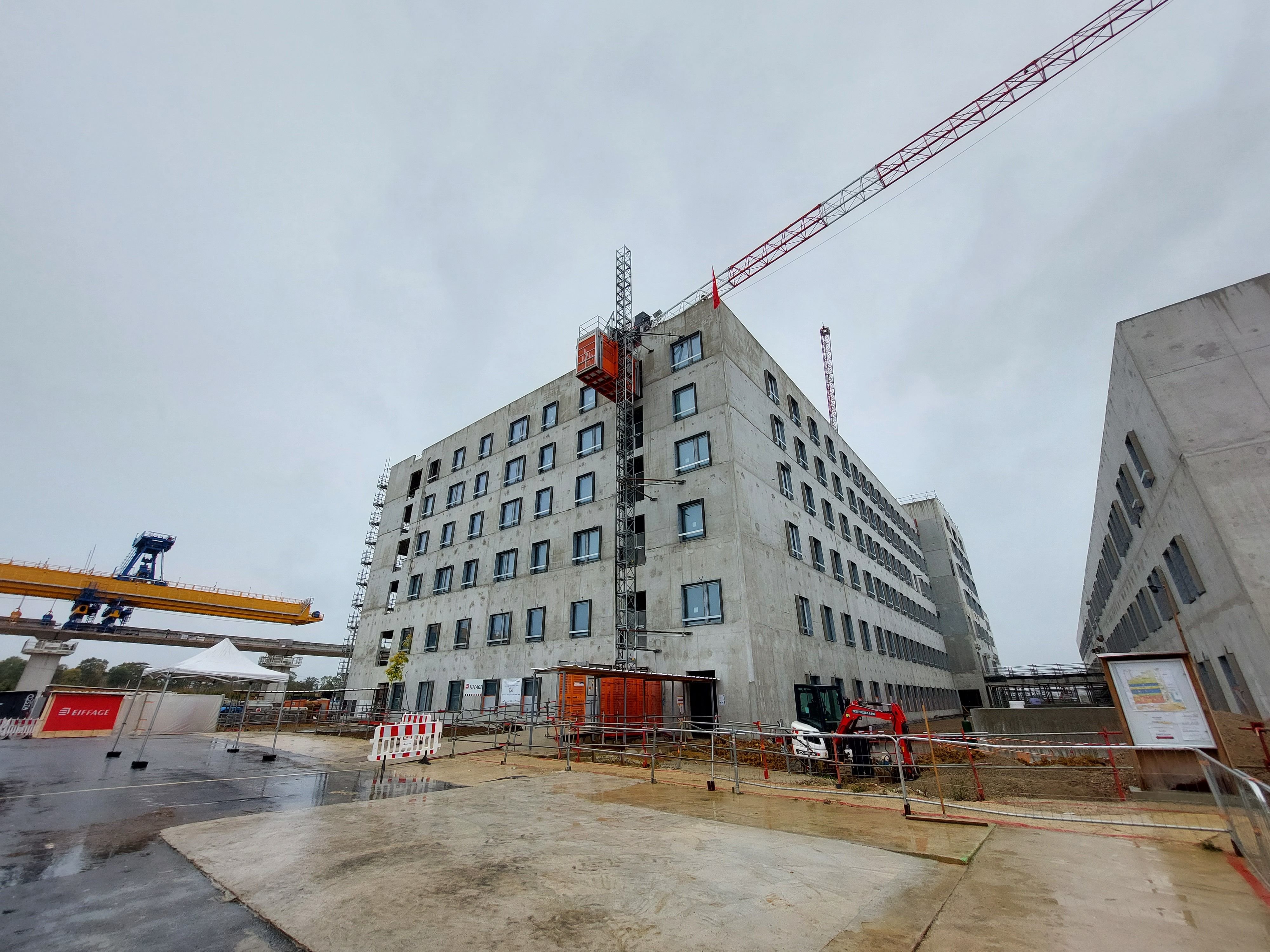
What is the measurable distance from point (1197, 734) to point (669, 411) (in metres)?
21.3

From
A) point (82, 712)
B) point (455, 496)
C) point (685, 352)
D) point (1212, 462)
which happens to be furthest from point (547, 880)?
point (455, 496)

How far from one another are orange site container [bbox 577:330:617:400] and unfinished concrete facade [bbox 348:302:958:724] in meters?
1.73

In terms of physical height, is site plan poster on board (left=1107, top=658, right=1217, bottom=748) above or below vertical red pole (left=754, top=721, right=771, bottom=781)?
above

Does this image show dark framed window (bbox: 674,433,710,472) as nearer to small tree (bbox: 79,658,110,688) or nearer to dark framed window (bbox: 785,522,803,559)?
dark framed window (bbox: 785,522,803,559)

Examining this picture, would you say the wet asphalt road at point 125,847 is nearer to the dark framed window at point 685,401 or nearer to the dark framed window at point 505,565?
the dark framed window at point 505,565

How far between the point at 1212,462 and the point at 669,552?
17.8m

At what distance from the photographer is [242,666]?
18031 millimetres

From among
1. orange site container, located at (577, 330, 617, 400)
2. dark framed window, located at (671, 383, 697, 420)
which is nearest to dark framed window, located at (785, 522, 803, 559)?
dark framed window, located at (671, 383, 697, 420)

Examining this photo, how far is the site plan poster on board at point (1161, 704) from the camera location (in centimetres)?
925

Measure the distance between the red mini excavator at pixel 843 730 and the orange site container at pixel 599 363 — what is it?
17.1 m

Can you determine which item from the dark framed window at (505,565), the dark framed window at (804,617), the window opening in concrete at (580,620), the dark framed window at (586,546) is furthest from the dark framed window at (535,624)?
the dark framed window at (804,617)

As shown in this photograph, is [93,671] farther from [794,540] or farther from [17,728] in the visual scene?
[794,540]

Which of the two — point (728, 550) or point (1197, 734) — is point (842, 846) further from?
point (728, 550)

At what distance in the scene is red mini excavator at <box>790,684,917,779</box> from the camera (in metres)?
12.5
